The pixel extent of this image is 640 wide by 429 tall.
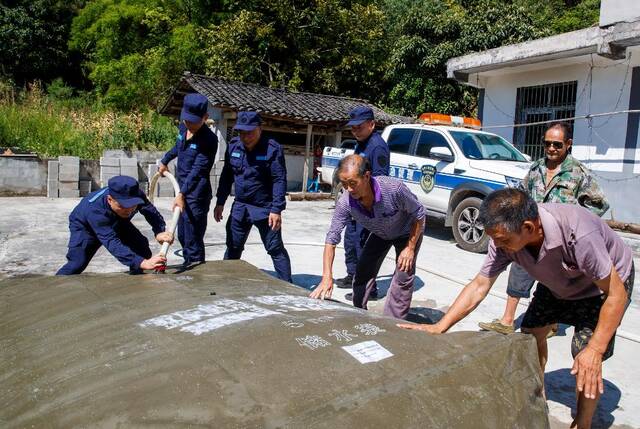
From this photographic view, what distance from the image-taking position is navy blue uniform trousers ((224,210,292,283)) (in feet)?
15.9

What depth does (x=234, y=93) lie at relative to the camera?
49.9ft

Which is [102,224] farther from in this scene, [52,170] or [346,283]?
[52,170]

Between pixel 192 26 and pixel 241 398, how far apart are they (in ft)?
76.1

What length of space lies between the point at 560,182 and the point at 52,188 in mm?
11472

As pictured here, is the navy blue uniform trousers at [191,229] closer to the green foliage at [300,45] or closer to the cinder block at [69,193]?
the cinder block at [69,193]

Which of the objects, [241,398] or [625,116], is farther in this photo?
[625,116]

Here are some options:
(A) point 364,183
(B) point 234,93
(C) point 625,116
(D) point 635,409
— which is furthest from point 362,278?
(B) point 234,93

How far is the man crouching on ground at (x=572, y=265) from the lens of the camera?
2338mm

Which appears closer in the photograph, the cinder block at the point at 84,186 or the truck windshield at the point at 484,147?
the truck windshield at the point at 484,147

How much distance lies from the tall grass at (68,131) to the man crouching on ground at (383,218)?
38.7 ft

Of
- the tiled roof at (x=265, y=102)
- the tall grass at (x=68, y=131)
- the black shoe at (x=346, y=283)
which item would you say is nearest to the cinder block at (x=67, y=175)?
the tall grass at (x=68, y=131)

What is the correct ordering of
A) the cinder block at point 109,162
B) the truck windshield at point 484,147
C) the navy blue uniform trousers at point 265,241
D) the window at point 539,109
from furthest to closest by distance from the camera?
the cinder block at point 109,162, the window at point 539,109, the truck windshield at point 484,147, the navy blue uniform trousers at point 265,241

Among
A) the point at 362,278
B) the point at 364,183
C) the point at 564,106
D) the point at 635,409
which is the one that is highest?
the point at 564,106

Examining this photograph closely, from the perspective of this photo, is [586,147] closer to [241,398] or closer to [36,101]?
[241,398]
